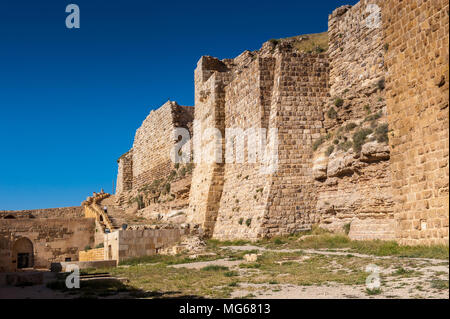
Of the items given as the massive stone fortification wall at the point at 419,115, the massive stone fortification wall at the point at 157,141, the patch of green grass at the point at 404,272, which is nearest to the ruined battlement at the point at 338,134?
the massive stone fortification wall at the point at 419,115

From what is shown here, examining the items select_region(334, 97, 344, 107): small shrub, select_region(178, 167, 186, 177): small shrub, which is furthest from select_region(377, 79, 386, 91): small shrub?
select_region(178, 167, 186, 177): small shrub

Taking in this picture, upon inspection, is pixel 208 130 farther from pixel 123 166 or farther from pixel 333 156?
pixel 123 166

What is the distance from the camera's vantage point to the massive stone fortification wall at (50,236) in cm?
2930

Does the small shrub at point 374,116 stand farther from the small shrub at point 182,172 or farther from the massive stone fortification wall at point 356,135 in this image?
the small shrub at point 182,172

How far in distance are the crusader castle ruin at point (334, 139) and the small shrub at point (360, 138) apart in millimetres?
45

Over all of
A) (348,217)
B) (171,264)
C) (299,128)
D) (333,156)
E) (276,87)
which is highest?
(276,87)

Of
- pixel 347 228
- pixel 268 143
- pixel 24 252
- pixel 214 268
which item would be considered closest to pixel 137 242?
pixel 214 268

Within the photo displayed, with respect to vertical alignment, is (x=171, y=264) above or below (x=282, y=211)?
below

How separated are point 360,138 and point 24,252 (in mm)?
22789

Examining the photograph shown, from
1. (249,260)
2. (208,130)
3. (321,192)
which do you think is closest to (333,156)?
(321,192)

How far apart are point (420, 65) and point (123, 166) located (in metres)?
33.4

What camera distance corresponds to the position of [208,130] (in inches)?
918

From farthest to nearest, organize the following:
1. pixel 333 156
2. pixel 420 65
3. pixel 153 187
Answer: pixel 153 187 < pixel 333 156 < pixel 420 65

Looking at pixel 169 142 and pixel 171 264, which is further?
pixel 169 142
